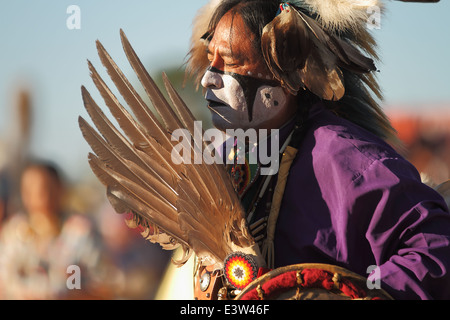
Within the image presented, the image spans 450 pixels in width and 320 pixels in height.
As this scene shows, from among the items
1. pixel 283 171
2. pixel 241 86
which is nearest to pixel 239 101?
pixel 241 86

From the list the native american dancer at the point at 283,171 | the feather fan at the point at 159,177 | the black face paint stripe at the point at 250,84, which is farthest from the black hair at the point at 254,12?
the feather fan at the point at 159,177

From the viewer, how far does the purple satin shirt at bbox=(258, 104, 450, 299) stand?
1715mm

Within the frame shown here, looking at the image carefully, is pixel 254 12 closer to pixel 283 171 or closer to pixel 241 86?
pixel 241 86

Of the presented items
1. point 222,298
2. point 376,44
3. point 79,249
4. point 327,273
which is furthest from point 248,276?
point 79,249

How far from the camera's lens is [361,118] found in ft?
7.27

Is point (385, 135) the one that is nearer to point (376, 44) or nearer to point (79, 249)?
point (376, 44)

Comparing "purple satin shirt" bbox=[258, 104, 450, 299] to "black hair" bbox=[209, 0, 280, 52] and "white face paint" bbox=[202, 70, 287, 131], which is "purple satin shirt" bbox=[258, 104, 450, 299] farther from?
"black hair" bbox=[209, 0, 280, 52]

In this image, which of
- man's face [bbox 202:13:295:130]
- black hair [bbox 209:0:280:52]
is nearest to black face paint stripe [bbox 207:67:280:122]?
man's face [bbox 202:13:295:130]

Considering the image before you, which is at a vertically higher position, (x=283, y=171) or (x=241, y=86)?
(x=241, y=86)

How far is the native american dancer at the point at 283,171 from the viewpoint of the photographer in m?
1.75

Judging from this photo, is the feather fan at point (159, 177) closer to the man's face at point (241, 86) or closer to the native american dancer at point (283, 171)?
the native american dancer at point (283, 171)

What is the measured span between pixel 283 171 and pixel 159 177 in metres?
0.42

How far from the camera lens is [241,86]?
84.6 inches

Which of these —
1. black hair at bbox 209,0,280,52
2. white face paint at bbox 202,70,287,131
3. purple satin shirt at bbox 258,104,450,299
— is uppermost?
black hair at bbox 209,0,280,52
